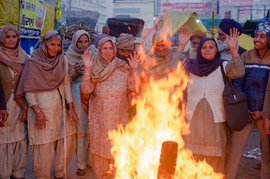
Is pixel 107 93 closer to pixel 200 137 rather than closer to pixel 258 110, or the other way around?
pixel 200 137

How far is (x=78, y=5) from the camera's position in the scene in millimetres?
27594

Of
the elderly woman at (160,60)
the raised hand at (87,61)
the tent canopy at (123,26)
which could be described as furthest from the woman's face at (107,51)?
the tent canopy at (123,26)

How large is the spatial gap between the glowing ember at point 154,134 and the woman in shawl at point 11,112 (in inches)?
49.5

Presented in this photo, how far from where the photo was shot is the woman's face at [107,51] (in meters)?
4.20

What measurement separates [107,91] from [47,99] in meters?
0.80

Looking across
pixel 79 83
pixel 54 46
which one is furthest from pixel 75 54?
pixel 54 46

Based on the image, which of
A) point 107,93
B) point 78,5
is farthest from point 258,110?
point 78,5

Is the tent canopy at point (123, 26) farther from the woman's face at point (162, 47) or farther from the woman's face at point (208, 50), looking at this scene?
the woman's face at point (208, 50)

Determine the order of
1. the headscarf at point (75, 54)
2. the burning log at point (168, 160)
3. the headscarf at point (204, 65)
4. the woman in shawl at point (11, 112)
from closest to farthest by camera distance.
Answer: the burning log at point (168, 160) → the headscarf at point (204, 65) → the woman in shawl at point (11, 112) → the headscarf at point (75, 54)

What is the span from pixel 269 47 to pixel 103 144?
230 centimetres

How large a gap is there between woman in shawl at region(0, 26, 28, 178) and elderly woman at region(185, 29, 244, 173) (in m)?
2.08

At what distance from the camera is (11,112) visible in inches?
179

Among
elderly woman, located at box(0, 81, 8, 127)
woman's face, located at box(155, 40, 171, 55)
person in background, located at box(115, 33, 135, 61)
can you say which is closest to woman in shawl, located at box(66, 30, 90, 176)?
person in background, located at box(115, 33, 135, 61)

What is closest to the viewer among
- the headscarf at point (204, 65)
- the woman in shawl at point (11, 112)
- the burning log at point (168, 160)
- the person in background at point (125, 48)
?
the burning log at point (168, 160)
